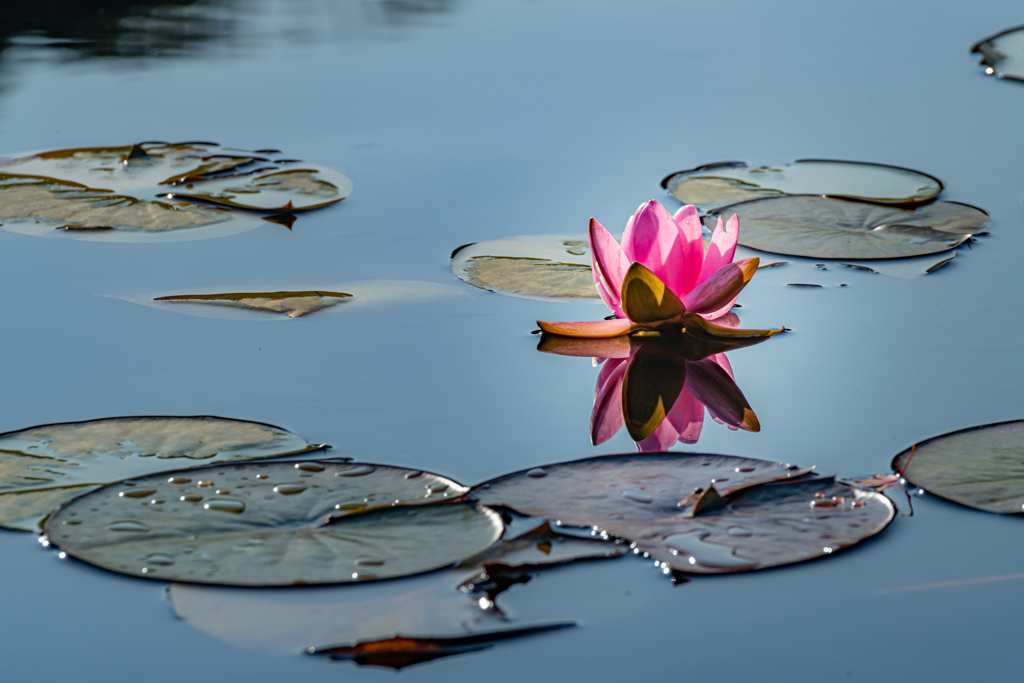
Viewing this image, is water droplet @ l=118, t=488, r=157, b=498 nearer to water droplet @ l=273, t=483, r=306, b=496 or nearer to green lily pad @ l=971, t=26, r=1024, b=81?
water droplet @ l=273, t=483, r=306, b=496

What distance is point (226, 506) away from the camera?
1.25 meters

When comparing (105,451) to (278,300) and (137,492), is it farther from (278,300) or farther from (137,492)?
(278,300)

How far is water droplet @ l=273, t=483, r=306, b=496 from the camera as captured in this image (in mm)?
1285

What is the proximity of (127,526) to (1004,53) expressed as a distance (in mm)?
3635

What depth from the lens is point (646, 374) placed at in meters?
1.75

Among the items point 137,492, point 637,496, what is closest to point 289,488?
point 137,492

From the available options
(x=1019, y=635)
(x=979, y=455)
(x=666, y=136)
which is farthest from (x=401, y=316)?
(x=666, y=136)

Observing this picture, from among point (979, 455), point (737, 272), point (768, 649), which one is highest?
point (737, 272)

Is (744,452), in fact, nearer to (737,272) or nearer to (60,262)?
(737,272)

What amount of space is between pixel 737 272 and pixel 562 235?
62 centimetres

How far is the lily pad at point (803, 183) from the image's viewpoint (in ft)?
8.18

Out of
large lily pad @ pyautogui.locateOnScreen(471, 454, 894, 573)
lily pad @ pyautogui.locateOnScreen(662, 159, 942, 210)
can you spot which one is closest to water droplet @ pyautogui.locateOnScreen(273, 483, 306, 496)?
large lily pad @ pyautogui.locateOnScreen(471, 454, 894, 573)

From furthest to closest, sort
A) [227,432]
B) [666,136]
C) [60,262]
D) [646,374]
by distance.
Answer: [666,136] < [60,262] < [646,374] < [227,432]

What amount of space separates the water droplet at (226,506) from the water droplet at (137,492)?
3.5 inches
